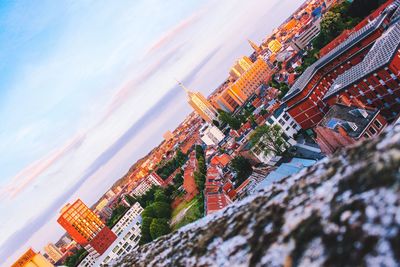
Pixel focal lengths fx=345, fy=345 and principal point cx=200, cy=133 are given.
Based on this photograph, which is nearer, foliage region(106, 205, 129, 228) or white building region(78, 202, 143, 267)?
white building region(78, 202, 143, 267)

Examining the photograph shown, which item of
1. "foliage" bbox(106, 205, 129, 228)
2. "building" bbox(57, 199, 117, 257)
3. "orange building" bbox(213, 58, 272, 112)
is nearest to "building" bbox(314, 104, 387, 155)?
"building" bbox(57, 199, 117, 257)

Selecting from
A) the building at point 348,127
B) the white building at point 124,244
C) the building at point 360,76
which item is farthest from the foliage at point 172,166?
the building at point 348,127

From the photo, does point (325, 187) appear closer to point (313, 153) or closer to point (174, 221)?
point (313, 153)

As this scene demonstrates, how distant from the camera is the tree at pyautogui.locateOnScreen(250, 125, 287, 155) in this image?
63.5 m

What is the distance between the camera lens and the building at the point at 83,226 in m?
98.6

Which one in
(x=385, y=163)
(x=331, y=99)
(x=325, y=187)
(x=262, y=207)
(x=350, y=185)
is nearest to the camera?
(x=385, y=163)

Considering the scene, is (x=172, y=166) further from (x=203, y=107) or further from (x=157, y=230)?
(x=157, y=230)

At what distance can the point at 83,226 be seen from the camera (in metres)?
106

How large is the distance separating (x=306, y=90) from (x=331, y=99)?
8.57 m

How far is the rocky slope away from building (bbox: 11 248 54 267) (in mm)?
66498

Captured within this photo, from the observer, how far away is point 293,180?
684 cm

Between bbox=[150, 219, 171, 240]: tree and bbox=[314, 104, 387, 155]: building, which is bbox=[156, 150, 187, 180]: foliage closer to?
bbox=[150, 219, 171, 240]: tree

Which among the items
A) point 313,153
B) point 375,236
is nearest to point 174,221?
point 313,153

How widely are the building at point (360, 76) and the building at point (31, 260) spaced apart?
54.6 m
